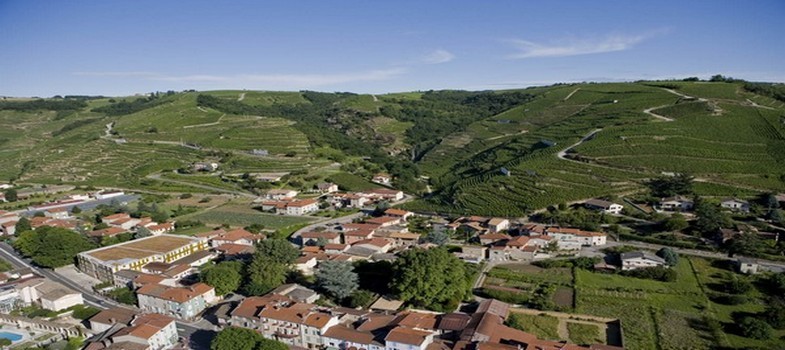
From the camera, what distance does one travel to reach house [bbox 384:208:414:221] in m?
50.9

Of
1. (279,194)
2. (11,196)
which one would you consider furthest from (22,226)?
(279,194)

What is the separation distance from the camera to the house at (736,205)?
4392 cm

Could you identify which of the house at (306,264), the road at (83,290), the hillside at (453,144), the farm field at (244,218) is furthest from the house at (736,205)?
the road at (83,290)

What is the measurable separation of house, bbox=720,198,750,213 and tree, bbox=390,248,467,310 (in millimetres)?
31150

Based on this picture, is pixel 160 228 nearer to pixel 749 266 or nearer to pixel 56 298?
pixel 56 298

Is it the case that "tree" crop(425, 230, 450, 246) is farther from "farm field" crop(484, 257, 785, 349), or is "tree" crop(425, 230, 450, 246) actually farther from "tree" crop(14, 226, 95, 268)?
"tree" crop(14, 226, 95, 268)

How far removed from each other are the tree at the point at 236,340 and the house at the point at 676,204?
41.3m

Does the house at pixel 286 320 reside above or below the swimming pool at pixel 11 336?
above

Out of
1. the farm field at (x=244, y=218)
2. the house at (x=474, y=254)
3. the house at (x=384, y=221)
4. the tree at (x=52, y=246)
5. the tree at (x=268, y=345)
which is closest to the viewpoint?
the tree at (x=268, y=345)

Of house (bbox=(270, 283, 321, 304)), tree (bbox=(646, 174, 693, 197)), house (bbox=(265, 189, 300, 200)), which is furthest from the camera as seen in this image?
house (bbox=(265, 189, 300, 200))

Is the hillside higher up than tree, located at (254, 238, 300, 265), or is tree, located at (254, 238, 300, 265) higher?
the hillside

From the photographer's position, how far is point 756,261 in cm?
3366

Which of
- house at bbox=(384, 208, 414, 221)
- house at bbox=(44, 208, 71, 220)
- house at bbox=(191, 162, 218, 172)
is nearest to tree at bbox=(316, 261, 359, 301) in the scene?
house at bbox=(384, 208, 414, 221)

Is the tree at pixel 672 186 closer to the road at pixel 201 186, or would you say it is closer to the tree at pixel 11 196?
the road at pixel 201 186
